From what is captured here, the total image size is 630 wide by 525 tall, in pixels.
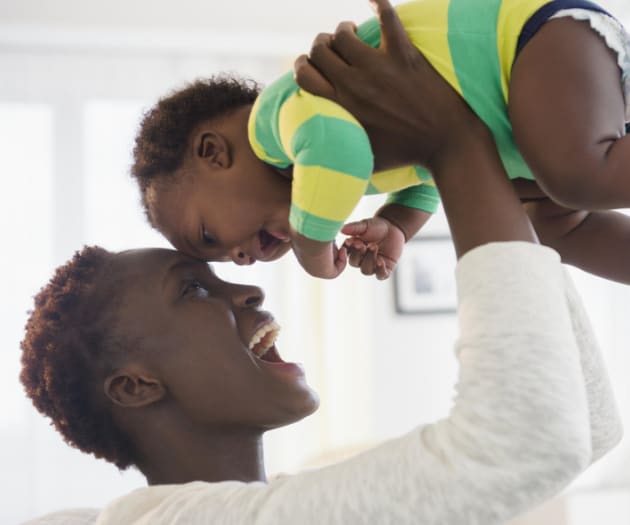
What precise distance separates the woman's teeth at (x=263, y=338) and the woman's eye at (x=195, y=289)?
0.35 feet

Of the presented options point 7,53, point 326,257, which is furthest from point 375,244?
point 7,53

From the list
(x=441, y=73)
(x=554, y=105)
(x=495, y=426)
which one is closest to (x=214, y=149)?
(x=441, y=73)

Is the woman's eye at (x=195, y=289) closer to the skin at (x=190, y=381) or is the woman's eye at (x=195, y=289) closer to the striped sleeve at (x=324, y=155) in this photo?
the skin at (x=190, y=381)

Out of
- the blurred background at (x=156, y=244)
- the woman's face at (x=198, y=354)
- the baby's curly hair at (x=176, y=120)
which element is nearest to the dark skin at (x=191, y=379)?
the woman's face at (x=198, y=354)

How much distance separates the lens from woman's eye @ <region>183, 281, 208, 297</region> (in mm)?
1341

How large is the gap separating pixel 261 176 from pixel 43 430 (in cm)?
315

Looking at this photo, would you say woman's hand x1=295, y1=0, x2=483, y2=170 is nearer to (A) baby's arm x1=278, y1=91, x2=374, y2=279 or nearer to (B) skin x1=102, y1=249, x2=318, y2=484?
(A) baby's arm x1=278, y1=91, x2=374, y2=279

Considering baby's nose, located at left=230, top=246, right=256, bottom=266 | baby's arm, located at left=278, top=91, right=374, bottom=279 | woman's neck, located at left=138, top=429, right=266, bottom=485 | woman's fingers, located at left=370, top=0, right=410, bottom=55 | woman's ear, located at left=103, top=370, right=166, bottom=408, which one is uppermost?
woman's fingers, located at left=370, top=0, right=410, bottom=55

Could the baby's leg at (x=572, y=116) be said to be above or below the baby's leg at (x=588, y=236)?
above

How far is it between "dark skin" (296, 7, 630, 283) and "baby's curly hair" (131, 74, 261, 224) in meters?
0.33

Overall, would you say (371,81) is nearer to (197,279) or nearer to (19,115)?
(197,279)

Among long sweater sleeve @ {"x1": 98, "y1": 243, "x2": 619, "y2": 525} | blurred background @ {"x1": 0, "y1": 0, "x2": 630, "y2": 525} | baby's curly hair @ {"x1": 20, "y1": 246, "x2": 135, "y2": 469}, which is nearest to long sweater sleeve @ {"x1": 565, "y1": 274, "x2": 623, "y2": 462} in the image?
long sweater sleeve @ {"x1": 98, "y1": 243, "x2": 619, "y2": 525}

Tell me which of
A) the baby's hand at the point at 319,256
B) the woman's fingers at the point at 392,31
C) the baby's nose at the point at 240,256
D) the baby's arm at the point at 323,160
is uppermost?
the woman's fingers at the point at 392,31

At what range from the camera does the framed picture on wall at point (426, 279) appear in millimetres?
4406
